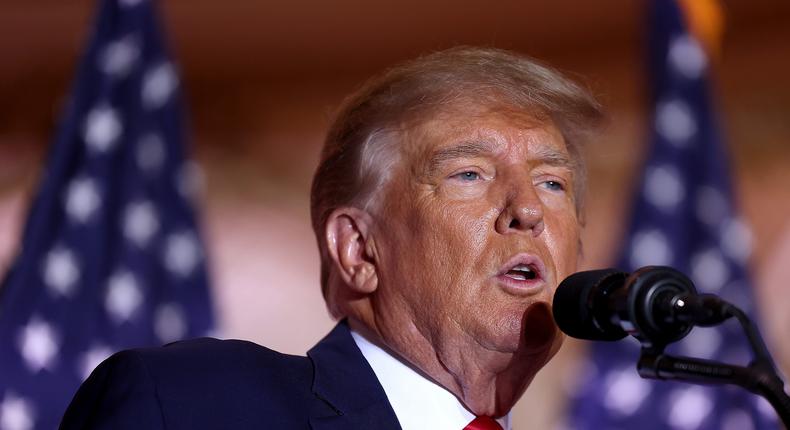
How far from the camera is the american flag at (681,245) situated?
4.45 m

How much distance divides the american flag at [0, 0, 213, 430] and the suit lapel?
1.75 metres

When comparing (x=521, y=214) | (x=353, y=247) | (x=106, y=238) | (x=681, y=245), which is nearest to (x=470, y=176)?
(x=521, y=214)

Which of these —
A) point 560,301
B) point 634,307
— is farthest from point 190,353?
point 634,307

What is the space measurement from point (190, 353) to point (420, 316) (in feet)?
1.52

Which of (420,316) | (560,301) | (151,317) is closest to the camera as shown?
(560,301)

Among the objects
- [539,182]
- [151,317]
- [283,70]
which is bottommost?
[151,317]

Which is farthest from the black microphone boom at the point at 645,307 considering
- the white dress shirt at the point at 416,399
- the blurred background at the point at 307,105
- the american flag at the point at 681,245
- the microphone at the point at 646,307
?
the blurred background at the point at 307,105

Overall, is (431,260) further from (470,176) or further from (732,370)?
(732,370)

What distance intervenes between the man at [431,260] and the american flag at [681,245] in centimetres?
229

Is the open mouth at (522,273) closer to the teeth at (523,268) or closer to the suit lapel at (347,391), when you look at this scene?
the teeth at (523,268)

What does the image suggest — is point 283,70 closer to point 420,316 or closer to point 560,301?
point 420,316

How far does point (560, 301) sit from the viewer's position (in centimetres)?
168

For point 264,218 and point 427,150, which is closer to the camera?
point 427,150

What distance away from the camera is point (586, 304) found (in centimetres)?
161
